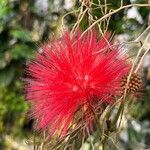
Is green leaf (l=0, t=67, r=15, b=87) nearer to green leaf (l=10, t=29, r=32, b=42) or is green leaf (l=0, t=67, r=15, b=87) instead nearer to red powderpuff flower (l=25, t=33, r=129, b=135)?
green leaf (l=10, t=29, r=32, b=42)

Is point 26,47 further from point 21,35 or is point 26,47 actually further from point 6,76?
point 6,76

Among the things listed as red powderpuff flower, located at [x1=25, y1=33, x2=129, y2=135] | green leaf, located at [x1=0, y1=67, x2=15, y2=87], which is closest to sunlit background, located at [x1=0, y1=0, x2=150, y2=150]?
green leaf, located at [x1=0, y1=67, x2=15, y2=87]

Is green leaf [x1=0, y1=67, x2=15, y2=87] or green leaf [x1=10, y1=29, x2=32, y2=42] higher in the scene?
green leaf [x1=10, y1=29, x2=32, y2=42]

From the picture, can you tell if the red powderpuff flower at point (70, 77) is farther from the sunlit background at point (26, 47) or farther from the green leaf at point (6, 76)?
the green leaf at point (6, 76)

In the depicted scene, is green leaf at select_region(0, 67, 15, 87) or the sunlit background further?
green leaf at select_region(0, 67, 15, 87)

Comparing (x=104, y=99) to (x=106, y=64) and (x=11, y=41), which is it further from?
(x=11, y=41)

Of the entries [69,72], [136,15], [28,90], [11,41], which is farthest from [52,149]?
[11,41]

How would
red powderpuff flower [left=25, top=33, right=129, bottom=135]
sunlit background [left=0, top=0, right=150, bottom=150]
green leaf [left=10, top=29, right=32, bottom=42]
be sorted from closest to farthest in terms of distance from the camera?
red powderpuff flower [left=25, top=33, right=129, bottom=135]
sunlit background [left=0, top=0, right=150, bottom=150]
green leaf [left=10, top=29, right=32, bottom=42]
